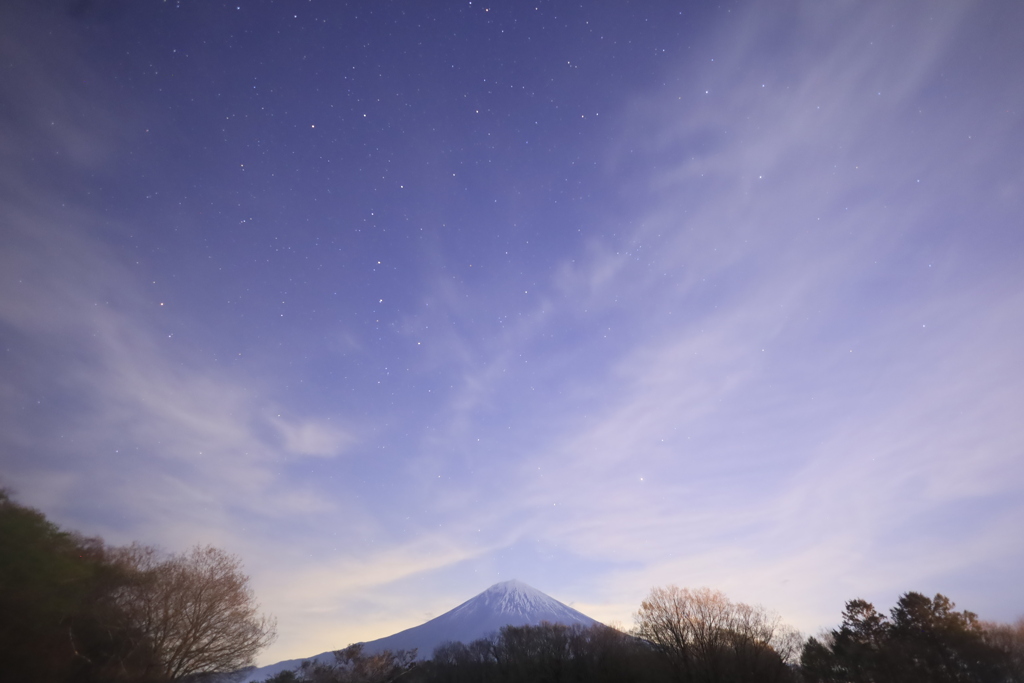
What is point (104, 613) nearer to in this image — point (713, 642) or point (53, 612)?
point (53, 612)

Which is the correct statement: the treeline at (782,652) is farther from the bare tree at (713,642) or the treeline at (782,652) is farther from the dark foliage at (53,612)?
the dark foliage at (53,612)

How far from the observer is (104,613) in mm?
33594

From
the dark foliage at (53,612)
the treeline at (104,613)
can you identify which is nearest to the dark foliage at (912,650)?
the treeline at (104,613)

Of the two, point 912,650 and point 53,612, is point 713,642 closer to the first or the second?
point 912,650

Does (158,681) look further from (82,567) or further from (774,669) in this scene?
(774,669)

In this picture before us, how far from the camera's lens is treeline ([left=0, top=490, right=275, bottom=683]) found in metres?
28.8

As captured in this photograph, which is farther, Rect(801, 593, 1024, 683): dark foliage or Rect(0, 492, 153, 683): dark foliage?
Rect(801, 593, 1024, 683): dark foliage

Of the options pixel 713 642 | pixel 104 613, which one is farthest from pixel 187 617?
pixel 713 642

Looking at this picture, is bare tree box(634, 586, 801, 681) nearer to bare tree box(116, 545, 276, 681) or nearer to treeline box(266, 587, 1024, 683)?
treeline box(266, 587, 1024, 683)

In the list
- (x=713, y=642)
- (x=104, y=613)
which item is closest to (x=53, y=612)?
(x=104, y=613)

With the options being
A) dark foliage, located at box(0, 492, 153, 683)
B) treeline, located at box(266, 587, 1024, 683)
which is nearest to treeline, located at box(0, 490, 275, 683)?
dark foliage, located at box(0, 492, 153, 683)

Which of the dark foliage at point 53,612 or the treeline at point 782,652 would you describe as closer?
the dark foliage at point 53,612

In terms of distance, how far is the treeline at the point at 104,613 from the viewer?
94.5 feet

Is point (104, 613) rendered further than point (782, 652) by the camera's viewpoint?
No
